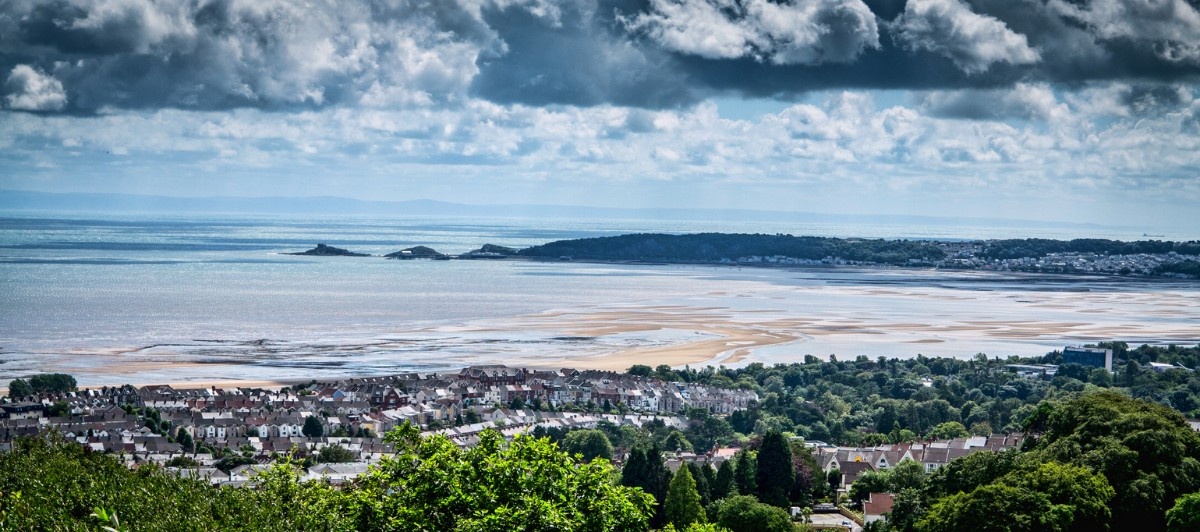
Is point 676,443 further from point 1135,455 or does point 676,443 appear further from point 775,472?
point 1135,455

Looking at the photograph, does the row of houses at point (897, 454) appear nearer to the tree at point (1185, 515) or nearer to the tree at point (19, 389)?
the tree at point (1185, 515)

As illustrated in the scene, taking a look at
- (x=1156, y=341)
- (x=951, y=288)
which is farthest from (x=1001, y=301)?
(x=1156, y=341)

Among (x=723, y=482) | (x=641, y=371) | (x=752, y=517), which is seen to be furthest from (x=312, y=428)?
(x=752, y=517)

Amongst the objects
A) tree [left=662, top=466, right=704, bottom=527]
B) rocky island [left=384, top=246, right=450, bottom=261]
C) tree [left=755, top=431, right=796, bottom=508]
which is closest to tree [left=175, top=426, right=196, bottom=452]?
tree [left=662, top=466, right=704, bottom=527]

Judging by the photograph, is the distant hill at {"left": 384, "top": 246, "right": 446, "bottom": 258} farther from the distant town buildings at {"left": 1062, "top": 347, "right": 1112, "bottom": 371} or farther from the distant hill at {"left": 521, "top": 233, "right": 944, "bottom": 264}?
the distant town buildings at {"left": 1062, "top": 347, "right": 1112, "bottom": 371}

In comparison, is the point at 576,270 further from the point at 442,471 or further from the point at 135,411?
the point at 442,471

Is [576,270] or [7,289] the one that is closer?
[7,289]
